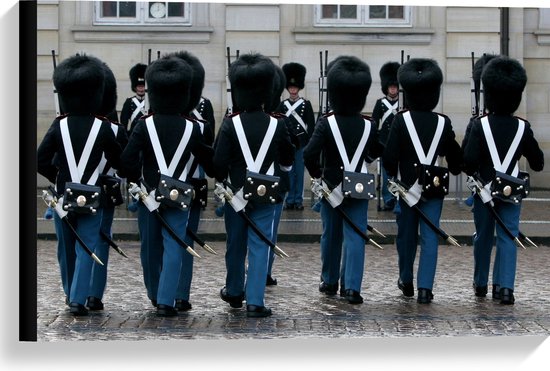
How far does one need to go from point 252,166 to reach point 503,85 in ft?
5.75

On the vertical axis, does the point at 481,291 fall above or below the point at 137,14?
below

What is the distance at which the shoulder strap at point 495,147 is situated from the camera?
34.5 feet

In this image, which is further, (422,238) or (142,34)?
(142,34)

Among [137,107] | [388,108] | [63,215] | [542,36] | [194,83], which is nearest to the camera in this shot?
[63,215]

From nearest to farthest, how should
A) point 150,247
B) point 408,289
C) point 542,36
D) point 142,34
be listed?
point 150,247 → point 408,289 → point 142,34 → point 542,36

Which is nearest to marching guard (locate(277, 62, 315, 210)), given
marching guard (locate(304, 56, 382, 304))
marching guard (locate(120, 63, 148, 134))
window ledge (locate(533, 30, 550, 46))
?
marching guard (locate(120, 63, 148, 134))

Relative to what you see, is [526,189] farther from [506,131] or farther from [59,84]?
[59,84]

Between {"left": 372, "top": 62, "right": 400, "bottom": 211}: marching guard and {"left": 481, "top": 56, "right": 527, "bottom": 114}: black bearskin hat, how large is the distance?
4.74 m

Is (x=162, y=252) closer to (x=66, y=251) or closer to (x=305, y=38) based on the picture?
(x=66, y=251)

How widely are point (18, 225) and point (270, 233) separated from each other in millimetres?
2026

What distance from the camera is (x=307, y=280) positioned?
11711mm

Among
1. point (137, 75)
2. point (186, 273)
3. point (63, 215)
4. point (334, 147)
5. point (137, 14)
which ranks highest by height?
point (137, 14)

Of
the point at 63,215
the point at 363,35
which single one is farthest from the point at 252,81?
the point at 363,35

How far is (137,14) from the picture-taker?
16.8m
